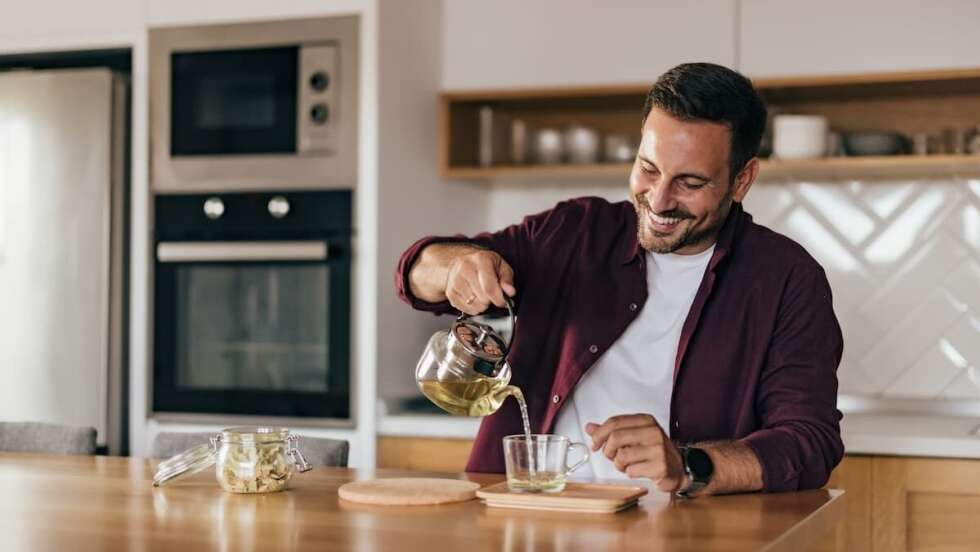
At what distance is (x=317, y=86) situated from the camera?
3473 mm

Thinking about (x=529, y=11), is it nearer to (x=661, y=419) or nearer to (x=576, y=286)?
(x=576, y=286)

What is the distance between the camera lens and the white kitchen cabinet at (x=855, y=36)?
3.35 m

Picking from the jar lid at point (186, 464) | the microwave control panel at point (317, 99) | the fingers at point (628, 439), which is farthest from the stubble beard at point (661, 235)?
the microwave control panel at point (317, 99)

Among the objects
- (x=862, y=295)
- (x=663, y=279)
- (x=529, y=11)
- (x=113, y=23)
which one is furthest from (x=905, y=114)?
(x=113, y=23)

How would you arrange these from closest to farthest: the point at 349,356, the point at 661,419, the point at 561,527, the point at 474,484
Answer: the point at 561,527, the point at 474,484, the point at 661,419, the point at 349,356

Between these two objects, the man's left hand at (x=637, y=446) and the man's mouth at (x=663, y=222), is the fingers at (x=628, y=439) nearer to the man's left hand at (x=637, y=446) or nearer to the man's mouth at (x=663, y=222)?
the man's left hand at (x=637, y=446)

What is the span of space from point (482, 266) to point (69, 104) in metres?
2.09

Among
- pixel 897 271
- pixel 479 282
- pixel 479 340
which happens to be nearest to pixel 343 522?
pixel 479 340

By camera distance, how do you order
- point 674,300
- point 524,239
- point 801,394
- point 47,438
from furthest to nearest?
point 47,438 < point 524,239 < point 674,300 < point 801,394

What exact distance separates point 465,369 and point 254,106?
1.88 meters

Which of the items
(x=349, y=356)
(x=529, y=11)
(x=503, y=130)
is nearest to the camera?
(x=349, y=356)

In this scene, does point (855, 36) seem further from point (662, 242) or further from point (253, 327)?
point (253, 327)

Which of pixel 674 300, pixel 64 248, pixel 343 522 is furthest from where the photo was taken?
pixel 64 248

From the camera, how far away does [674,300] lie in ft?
7.72
